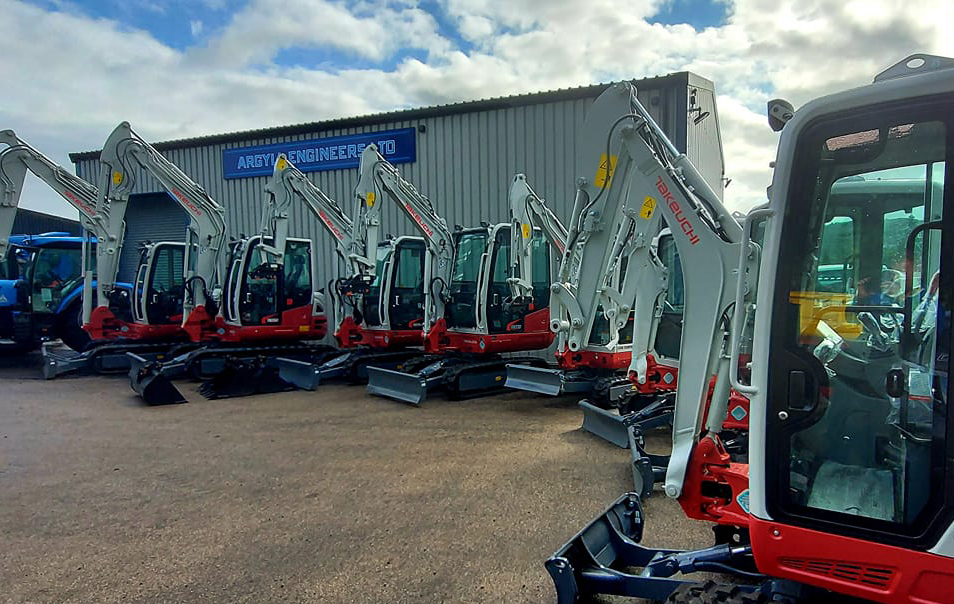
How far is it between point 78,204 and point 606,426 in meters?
11.3

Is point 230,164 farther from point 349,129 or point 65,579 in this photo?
point 65,579

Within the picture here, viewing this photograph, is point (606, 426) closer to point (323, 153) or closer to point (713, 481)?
point (713, 481)

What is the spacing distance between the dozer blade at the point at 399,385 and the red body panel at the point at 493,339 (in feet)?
3.99

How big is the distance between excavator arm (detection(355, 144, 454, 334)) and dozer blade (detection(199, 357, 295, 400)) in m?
2.71

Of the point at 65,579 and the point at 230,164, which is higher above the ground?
the point at 230,164

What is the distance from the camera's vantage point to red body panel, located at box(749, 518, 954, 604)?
1835 mm

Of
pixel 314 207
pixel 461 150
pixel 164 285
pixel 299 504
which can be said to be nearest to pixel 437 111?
pixel 461 150

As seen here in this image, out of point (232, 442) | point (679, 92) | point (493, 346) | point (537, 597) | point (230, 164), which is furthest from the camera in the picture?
point (230, 164)

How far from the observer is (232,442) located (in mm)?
6691

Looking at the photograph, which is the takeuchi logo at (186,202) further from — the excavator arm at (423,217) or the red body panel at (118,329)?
the excavator arm at (423,217)

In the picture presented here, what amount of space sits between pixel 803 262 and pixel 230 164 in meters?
17.3

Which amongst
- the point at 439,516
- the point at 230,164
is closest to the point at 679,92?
the point at 439,516

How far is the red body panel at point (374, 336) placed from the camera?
10805mm

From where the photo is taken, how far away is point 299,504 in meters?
4.82
